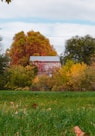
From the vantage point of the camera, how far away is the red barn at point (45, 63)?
91375mm

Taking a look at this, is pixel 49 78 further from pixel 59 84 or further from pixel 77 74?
pixel 77 74

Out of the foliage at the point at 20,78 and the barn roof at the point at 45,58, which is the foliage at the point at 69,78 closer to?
the foliage at the point at 20,78

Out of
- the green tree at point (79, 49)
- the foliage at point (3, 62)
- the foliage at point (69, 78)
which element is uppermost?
the green tree at point (79, 49)

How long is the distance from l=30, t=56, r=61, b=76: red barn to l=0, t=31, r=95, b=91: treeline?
4.70ft

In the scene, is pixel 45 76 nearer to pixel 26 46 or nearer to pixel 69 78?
pixel 69 78

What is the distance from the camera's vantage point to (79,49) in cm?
9975

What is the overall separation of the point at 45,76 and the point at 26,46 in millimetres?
24845

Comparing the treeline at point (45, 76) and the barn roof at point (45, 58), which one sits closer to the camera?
the treeline at point (45, 76)

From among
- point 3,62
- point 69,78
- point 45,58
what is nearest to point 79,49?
point 45,58

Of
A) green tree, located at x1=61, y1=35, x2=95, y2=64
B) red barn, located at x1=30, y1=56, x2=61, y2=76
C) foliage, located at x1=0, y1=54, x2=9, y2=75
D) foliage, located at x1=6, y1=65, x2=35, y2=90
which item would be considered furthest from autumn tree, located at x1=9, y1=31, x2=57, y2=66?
foliage, located at x1=0, y1=54, x2=9, y2=75

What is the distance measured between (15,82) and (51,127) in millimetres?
64438

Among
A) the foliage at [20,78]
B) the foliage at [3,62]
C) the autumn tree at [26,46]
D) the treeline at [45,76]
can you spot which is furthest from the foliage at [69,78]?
the autumn tree at [26,46]

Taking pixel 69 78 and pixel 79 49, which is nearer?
pixel 69 78

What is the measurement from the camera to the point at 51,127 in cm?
532
